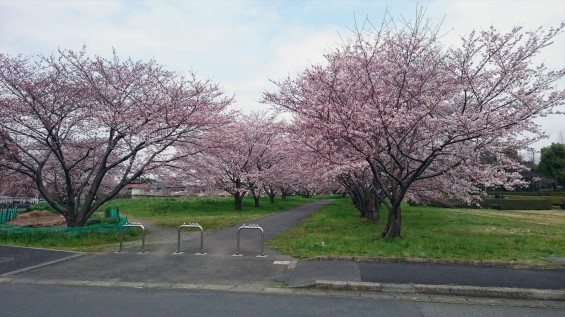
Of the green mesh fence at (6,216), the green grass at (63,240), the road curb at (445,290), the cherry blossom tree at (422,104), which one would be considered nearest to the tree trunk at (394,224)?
the cherry blossom tree at (422,104)

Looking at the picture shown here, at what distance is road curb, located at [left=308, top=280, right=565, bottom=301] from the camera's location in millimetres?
6383

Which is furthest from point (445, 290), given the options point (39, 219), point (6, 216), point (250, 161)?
point (250, 161)

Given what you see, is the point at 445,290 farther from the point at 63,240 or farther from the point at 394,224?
the point at 63,240

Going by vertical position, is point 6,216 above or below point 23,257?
above

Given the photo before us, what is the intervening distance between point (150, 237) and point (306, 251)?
20.4 ft

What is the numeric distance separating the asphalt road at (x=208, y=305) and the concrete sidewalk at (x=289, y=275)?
0.50m

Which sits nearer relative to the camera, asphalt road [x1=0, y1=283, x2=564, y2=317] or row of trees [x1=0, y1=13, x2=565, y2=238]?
asphalt road [x1=0, y1=283, x2=564, y2=317]

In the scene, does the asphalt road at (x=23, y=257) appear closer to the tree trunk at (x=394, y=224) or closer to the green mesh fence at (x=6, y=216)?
the tree trunk at (x=394, y=224)

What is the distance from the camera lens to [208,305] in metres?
5.91

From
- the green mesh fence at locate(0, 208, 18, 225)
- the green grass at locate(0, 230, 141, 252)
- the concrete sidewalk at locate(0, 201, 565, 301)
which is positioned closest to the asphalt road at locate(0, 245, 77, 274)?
the concrete sidewalk at locate(0, 201, 565, 301)

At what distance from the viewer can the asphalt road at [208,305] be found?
555 centimetres

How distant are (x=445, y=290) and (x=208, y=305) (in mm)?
3710

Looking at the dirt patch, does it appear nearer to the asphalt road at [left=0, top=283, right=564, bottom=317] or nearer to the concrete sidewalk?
the concrete sidewalk

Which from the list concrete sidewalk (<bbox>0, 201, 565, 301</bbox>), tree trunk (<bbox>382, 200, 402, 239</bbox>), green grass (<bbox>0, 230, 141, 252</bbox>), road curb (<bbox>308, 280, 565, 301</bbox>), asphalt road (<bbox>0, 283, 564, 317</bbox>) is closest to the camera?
asphalt road (<bbox>0, 283, 564, 317</bbox>)
